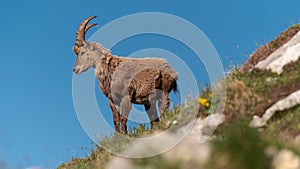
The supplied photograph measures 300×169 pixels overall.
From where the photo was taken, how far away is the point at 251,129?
7.52m

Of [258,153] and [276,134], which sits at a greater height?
[276,134]

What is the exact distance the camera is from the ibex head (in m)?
21.2

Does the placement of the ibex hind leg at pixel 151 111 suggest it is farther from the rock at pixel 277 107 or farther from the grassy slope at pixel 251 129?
the rock at pixel 277 107

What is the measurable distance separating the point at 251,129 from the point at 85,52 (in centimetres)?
1442

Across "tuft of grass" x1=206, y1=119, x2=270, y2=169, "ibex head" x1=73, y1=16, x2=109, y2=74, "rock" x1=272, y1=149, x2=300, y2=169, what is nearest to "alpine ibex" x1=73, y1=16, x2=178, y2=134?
"ibex head" x1=73, y1=16, x2=109, y2=74

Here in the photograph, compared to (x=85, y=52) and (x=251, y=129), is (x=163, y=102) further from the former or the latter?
(x=251, y=129)

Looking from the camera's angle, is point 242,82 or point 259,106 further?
point 242,82

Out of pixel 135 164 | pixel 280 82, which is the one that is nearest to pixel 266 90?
pixel 280 82

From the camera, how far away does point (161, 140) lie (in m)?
8.09

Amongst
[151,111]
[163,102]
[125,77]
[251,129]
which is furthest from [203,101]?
[125,77]

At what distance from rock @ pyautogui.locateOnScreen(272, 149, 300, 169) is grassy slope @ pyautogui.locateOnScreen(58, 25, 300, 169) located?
4.8 inches

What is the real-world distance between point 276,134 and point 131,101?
380 inches

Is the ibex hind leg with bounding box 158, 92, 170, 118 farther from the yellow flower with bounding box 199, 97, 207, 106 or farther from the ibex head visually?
the yellow flower with bounding box 199, 97, 207, 106

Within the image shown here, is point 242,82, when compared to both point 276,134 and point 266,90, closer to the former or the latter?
point 266,90
